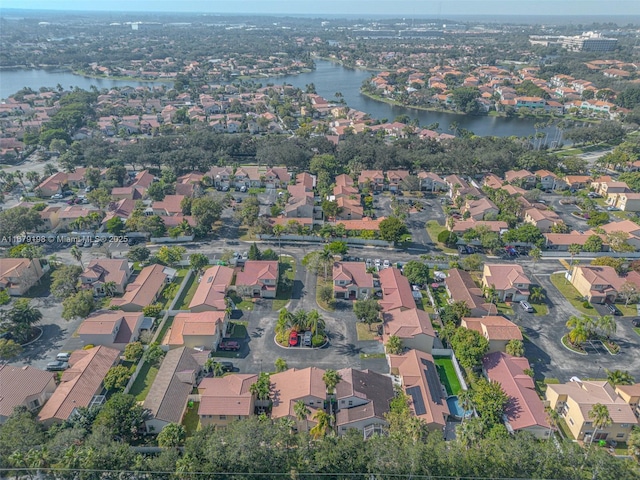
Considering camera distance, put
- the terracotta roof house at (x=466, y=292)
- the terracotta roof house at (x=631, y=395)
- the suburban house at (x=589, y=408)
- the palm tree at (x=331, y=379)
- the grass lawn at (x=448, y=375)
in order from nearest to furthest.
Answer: the suburban house at (x=589, y=408) < the terracotta roof house at (x=631, y=395) < the palm tree at (x=331, y=379) < the grass lawn at (x=448, y=375) < the terracotta roof house at (x=466, y=292)

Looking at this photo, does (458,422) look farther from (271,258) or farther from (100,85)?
(100,85)

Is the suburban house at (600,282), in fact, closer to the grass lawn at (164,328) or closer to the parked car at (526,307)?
the parked car at (526,307)

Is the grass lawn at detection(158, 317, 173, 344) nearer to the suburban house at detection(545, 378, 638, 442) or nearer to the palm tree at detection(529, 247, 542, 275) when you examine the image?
the suburban house at detection(545, 378, 638, 442)

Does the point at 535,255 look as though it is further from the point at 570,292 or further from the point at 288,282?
the point at 288,282

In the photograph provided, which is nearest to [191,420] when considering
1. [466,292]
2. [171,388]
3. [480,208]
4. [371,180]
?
[171,388]

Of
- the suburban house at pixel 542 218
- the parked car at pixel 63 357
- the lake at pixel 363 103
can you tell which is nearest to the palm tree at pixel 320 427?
the parked car at pixel 63 357

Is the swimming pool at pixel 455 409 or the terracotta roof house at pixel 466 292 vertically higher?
the terracotta roof house at pixel 466 292
